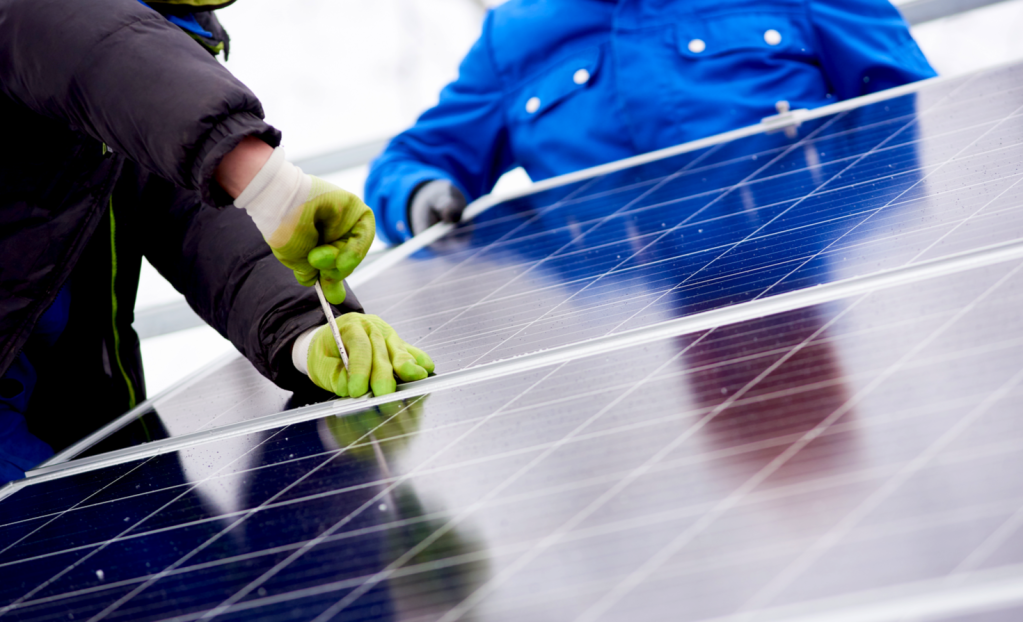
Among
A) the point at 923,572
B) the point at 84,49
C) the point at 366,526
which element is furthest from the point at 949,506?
the point at 84,49

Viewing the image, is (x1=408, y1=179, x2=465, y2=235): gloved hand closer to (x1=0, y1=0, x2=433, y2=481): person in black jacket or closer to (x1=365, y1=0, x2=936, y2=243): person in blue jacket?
(x1=365, y1=0, x2=936, y2=243): person in blue jacket

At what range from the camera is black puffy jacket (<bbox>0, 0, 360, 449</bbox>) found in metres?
1.08

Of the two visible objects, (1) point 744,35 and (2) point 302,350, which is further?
(1) point 744,35

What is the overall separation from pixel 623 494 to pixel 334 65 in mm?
3877

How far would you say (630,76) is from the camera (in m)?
2.42

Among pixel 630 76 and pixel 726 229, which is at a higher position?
pixel 630 76

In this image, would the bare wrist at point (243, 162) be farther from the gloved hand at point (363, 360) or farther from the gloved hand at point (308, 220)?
the gloved hand at point (363, 360)

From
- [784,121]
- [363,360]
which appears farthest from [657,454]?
[784,121]

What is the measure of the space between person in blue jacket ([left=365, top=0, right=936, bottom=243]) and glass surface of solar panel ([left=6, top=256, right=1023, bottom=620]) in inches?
50.6

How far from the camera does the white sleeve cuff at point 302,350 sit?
1.39 metres

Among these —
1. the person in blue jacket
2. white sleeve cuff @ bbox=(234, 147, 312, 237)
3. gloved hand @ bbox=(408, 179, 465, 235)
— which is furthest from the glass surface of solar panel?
the person in blue jacket

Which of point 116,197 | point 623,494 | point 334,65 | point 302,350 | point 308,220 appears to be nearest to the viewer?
point 623,494

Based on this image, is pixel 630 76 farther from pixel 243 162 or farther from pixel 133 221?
pixel 243 162

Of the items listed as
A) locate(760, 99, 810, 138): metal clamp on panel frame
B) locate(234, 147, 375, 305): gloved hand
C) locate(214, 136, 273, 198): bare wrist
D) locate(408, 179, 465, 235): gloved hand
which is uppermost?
locate(760, 99, 810, 138): metal clamp on panel frame
